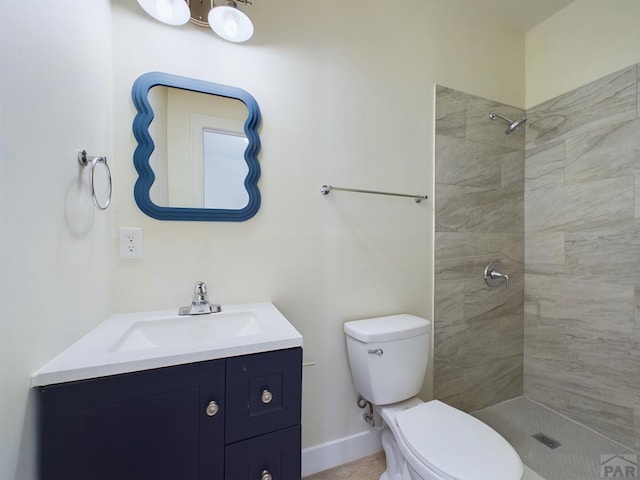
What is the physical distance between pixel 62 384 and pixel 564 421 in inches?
102

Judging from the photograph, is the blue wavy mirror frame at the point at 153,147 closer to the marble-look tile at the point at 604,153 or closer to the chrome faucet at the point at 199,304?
the chrome faucet at the point at 199,304

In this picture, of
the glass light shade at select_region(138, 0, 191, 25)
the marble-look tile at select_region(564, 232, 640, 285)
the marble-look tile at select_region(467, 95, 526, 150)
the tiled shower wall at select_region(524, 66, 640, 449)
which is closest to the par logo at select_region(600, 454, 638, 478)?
the tiled shower wall at select_region(524, 66, 640, 449)

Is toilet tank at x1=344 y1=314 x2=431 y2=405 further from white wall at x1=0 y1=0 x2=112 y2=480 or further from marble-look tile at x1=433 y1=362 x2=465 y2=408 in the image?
white wall at x1=0 y1=0 x2=112 y2=480

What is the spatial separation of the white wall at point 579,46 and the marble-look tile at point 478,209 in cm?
73

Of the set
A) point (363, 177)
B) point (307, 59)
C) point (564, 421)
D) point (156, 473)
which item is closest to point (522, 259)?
point (564, 421)

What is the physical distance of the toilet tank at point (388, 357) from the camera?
1.31 metres

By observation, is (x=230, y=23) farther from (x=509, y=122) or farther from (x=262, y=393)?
(x=509, y=122)

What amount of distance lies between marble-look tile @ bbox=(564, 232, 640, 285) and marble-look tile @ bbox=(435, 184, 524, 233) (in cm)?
34

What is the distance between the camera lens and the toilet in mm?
917

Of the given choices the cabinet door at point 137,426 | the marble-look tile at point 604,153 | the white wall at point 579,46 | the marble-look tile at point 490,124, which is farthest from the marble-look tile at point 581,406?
→ the cabinet door at point 137,426

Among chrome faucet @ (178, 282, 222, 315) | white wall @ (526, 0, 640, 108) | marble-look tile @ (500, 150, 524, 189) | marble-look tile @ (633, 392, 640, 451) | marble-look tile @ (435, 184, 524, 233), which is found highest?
white wall @ (526, 0, 640, 108)

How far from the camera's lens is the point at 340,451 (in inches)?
57.7

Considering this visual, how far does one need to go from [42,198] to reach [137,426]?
619 millimetres

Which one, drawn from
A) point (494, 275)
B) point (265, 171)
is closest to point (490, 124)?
point (494, 275)
